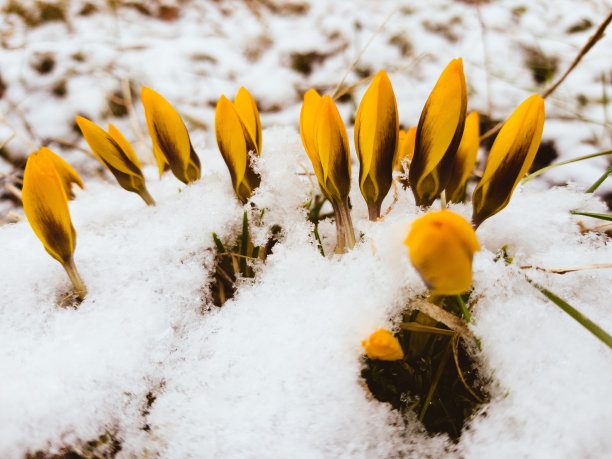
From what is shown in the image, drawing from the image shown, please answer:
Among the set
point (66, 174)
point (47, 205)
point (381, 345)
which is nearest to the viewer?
point (381, 345)

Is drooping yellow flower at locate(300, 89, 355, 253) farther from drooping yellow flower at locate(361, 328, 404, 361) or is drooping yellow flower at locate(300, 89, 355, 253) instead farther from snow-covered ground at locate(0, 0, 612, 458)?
drooping yellow flower at locate(361, 328, 404, 361)

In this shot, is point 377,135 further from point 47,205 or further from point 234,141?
point 47,205

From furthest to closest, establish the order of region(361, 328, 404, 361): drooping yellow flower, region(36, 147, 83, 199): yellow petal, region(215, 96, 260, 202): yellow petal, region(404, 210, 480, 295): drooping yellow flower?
1. region(36, 147, 83, 199): yellow petal
2. region(215, 96, 260, 202): yellow petal
3. region(361, 328, 404, 361): drooping yellow flower
4. region(404, 210, 480, 295): drooping yellow flower

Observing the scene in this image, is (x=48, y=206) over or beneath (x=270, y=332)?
over

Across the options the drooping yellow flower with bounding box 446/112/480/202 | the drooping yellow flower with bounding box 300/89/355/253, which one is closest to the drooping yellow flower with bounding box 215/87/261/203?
the drooping yellow flower with bounding box 300/89/355/253

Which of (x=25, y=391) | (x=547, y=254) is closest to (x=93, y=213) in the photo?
(x=25, y=391)

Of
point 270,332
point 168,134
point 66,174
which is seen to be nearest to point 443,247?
point 270,332

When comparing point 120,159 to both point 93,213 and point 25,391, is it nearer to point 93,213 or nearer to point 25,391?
point 93,213
